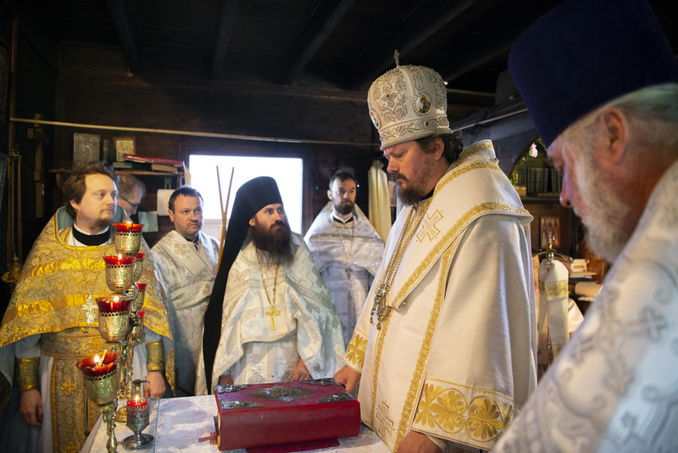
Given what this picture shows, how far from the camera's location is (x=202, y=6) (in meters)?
4.73

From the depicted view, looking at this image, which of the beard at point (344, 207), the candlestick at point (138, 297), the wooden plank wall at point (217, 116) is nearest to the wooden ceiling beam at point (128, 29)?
the wooden plank wall at point (217, 116)

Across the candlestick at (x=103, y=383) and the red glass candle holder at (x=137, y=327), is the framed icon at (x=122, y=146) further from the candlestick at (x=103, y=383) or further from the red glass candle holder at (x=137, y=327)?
the candlestick at (x=103, y=383)

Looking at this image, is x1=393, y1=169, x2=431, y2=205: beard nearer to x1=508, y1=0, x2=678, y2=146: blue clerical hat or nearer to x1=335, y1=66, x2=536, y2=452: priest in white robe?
x1=335, y1=66, x2=536, y2=452: priest in white robe

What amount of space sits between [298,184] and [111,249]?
3821 millimetres

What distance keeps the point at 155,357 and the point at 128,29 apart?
311 cm

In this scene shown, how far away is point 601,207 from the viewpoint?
858 mm

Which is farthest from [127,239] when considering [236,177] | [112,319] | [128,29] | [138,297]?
[236,177]

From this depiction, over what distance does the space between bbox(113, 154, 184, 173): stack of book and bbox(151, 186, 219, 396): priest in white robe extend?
4.05 feet

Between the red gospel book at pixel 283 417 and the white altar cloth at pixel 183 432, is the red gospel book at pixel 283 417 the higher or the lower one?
the higher one

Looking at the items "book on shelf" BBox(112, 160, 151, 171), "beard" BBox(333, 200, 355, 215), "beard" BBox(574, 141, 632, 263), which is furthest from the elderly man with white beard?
"book on shelf" BBox(112, 160, 151, 171)

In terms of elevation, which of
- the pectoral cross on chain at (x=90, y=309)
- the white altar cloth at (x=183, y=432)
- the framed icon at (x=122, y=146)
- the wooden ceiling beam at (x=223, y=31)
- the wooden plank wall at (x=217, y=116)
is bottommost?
the white altar cloth at (x=183, y=432)

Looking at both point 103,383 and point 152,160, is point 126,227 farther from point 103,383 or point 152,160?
point 152,160

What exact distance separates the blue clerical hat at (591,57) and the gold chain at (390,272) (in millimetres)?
1185

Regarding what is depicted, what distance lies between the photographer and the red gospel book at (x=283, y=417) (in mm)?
1540
